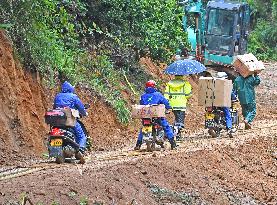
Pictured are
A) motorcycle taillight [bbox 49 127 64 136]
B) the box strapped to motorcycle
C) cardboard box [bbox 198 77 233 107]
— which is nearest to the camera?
the box strapped to motorcycle

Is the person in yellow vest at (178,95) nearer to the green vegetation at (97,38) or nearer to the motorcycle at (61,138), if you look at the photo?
the green vegetation at (97,38)

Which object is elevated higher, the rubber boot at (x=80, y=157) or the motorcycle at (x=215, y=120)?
the rubber boot at (x=80, y=157)

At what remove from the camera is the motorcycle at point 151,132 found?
53.8ft

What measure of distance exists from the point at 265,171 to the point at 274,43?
110ft

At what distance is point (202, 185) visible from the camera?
45.4 ft

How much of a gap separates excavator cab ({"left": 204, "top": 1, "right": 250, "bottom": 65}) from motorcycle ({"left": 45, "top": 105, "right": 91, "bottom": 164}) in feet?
54.4

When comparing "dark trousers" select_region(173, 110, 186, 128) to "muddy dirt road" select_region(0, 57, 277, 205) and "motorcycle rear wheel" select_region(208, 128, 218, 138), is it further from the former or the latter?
"motorcycle rear wheel" select_region(208, 128, 218, 138)

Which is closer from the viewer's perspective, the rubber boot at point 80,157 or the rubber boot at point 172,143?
the rubber boot at point 80,157

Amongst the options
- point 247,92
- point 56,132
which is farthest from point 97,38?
point 56,132

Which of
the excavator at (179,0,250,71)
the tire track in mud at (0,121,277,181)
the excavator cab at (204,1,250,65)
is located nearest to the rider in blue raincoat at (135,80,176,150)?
the tire track in mud at (0,121,277,181)

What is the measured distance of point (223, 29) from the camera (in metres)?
30.6

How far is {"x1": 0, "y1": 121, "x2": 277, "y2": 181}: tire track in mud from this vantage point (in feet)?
44.6

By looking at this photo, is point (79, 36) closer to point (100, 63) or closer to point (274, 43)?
point (100, 63)

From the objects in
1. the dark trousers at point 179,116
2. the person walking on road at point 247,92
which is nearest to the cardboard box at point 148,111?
the dark trousers at point 179,116
